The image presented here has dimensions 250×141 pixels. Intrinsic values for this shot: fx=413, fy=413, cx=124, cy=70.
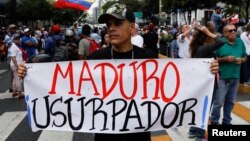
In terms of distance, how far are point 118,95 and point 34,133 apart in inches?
144

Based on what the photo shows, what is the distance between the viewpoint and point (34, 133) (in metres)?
6.79

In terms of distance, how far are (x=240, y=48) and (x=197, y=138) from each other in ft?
4.97

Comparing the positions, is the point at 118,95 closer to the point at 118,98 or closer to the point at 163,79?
the point at 118,98

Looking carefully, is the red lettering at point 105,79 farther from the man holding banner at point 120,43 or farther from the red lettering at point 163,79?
the red lettering at point 163,79

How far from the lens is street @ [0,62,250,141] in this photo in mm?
6430

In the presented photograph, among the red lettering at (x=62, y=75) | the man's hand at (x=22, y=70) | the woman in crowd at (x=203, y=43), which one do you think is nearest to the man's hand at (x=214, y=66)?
the red lettering at (x=62, y=75)

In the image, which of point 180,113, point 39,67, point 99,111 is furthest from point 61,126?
point 180,113

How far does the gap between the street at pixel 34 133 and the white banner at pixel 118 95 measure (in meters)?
2.58

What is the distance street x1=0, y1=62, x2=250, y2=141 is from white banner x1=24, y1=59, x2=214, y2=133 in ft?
8.45

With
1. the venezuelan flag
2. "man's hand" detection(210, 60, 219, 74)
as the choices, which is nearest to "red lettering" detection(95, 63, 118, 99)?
"man's hand" detection(210, 60, 219, 74)

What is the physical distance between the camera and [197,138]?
589cm

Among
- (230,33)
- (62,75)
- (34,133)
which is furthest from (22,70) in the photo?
(230,33)

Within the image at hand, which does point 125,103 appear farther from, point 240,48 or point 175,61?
point 240,48

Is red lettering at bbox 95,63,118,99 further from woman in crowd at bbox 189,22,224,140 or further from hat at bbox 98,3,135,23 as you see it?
woman in crowd at bbox 189,22,224,140
